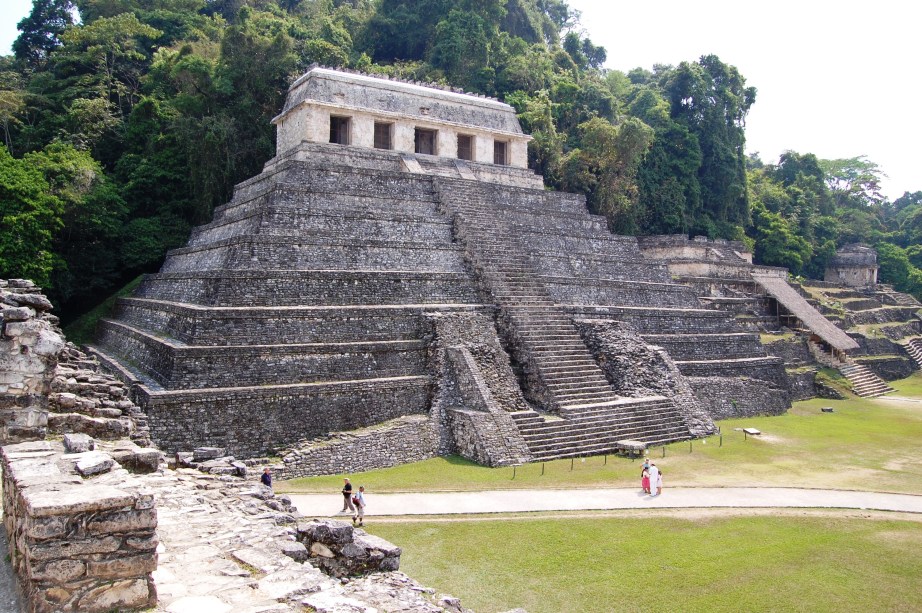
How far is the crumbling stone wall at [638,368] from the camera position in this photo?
61.5 ft

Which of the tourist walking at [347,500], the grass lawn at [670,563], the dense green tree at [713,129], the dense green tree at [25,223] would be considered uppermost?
the dense green tree at [713,129]

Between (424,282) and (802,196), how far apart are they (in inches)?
1638

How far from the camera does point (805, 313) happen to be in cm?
3150

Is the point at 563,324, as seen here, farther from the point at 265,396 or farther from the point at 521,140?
the point at 521,140

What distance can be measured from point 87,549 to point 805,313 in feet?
106

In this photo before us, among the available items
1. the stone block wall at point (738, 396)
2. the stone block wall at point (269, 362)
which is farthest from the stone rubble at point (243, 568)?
the stone block wall at point (738, 396)

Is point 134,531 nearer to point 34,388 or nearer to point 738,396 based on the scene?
point 34,388

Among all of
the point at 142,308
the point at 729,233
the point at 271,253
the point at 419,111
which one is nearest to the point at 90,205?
the point at 142,308

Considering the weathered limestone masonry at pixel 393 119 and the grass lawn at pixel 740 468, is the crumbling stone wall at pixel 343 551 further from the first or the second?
the weathered limestone masonry at pixel 393 119

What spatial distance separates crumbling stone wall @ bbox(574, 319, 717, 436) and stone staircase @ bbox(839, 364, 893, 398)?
12.3m

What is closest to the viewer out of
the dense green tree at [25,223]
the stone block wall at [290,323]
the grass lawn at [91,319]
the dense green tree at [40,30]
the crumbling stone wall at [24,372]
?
the crumbling stone wall at [24,372]

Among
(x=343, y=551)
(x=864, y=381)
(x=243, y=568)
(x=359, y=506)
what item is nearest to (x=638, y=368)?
(x=359, y=506)

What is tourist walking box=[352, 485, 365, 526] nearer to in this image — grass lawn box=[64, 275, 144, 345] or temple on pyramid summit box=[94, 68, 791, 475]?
temple on pyramid summit box=[94, 68, 791, 475]

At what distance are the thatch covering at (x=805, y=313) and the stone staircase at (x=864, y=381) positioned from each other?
0.93m
